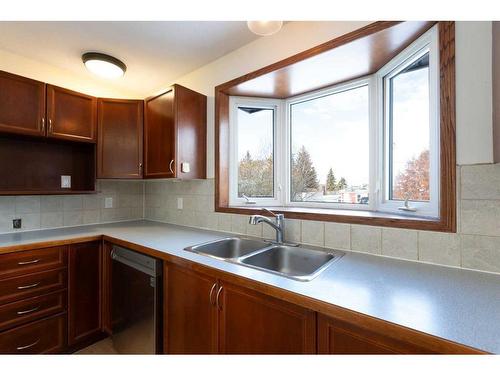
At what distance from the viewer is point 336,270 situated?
1021mm

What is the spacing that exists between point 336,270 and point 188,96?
1651mm

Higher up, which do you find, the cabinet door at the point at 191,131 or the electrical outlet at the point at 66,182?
the cabinet door at the point at 191,131

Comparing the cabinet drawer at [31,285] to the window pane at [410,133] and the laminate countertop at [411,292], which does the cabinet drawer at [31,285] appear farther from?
the window pane at [410,133]

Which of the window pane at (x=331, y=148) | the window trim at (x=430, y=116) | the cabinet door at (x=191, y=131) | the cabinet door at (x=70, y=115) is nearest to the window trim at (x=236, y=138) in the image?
the window pane at (x=331, y=148)

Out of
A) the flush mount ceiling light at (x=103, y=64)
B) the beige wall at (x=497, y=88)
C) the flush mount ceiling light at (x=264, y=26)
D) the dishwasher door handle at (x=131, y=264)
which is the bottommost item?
the dishwasher door handle at (x=131, y=264)

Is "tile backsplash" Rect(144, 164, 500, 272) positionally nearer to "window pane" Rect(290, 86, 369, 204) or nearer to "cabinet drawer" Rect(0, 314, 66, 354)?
"window pane" Rect(290, 86, 369, 204)

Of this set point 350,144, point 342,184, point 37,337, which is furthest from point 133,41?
point 37,337

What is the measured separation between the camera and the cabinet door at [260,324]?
84 centimetres

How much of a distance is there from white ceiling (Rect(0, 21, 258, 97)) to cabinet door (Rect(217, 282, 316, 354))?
1.65 m

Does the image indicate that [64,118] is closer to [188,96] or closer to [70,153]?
[70,153]

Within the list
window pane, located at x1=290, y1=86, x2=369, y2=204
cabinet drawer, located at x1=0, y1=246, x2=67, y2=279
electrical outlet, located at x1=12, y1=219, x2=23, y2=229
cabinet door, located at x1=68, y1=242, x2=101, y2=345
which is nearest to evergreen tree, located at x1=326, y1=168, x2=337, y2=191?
window pane, located at x1=290, y1=86, x2=369, y2=204

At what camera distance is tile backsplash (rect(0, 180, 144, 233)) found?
1868 mm
